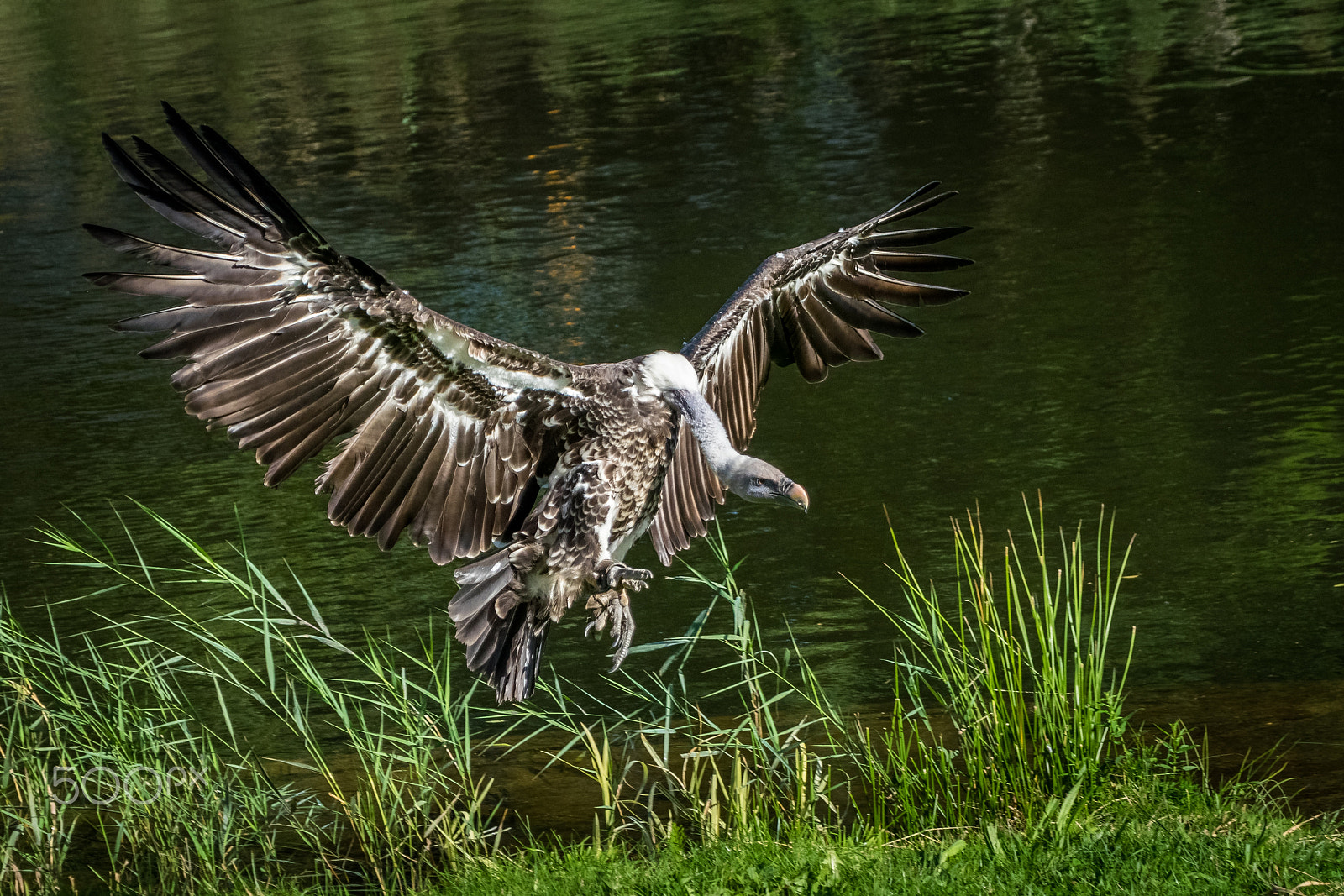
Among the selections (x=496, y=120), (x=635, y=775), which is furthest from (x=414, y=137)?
(x=635, y=775)

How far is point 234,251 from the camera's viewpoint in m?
4.31

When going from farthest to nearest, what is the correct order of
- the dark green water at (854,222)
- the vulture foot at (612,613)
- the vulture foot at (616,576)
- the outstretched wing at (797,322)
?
1. the dark green water at (854,222)
2. the outstretched wing at (797,322)
3. the vulture foot at (612,613)
4. the vulture foot at (616,576)

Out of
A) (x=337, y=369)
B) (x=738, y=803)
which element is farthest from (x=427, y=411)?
(x=738, y=803)

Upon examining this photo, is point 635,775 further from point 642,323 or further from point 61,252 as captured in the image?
point 61,252

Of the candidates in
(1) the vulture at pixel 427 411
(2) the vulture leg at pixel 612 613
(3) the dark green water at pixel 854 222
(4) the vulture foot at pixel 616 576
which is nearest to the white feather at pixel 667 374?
(1) the vulture at pixel 427 411

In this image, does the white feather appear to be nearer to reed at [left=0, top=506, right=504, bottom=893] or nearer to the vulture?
the vulture

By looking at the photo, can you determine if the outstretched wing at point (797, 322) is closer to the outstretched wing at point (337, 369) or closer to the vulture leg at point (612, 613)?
the vulture leg at point (612, 613)

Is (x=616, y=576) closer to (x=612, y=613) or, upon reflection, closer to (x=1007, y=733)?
(x=612, y=613)

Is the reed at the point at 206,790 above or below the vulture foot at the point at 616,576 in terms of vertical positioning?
below

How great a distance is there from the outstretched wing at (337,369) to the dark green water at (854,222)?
2366 mm

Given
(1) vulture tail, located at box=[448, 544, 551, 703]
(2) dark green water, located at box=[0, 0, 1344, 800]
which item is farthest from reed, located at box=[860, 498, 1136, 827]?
(2) dark green water, located at box=[0, 0, 1344, 800]

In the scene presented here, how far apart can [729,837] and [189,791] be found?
5.68 feet

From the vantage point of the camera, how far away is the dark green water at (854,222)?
7.64 m

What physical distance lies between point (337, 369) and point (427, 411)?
0.31 meters
